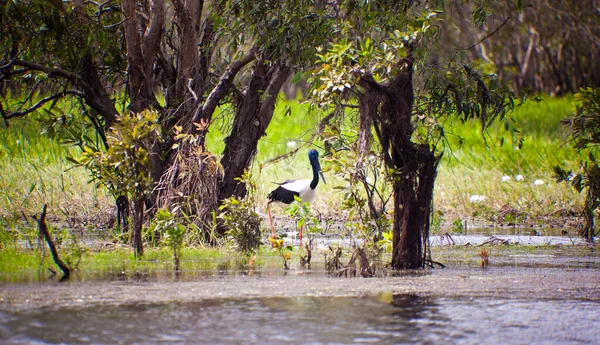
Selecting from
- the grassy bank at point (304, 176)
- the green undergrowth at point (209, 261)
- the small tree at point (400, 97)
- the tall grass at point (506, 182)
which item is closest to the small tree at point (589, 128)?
the green undergrowth at point (209, 261)

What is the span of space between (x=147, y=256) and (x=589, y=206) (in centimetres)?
446

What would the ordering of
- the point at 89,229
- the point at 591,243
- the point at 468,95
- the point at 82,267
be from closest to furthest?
1. the point at 82,267
2. the point at 468,95
3. the point at 591,243
4. the point at 89,229

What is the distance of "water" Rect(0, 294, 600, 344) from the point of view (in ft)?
15.4

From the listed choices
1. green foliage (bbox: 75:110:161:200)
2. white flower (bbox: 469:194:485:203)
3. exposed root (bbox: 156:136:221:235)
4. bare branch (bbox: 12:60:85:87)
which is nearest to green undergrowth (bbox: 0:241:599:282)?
exposed root (bbox: 156:136:221:235)

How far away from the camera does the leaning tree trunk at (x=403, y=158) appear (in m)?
7.14

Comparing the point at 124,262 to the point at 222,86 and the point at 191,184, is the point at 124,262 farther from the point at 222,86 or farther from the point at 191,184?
the point at 222,86

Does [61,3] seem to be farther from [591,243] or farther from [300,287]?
[591,243]

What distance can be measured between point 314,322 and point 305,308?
1.52 ft

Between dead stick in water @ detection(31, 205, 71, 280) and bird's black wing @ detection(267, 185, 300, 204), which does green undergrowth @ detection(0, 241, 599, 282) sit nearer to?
dead stick in water @ detection(31, 205, 71, 280)

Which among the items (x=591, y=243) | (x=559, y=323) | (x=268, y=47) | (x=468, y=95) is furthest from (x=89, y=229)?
(x=559, y=323)

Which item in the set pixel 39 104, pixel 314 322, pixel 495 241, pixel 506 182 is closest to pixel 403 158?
pixel 314 322

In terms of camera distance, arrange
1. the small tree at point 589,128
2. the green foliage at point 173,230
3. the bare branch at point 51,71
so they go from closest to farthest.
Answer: the green foliage at point 173,230, the small tree at point 589,128, the bare branch at point 51,71

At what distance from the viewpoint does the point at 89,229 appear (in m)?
11.1

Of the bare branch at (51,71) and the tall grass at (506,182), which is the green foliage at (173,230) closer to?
the bare branch at (51,71)
